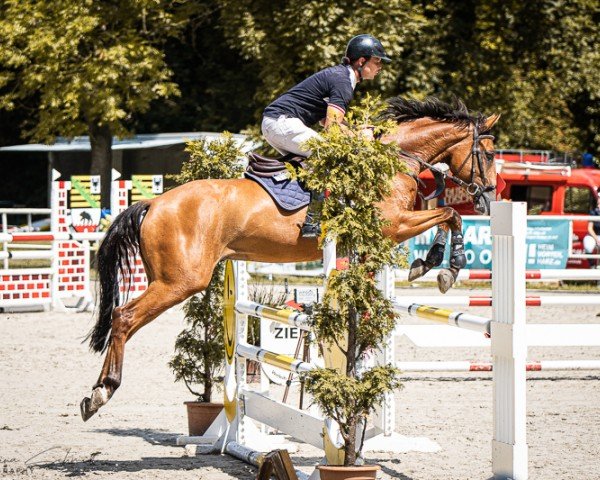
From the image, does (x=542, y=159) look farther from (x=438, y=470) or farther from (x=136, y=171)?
(x=438, y=470)

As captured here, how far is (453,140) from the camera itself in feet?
23.3

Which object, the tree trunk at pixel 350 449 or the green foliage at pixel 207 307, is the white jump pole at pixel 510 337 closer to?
the tree trunk at pixel 350 449

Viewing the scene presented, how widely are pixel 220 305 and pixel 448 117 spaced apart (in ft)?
6.59

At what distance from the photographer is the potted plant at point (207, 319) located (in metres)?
6.76

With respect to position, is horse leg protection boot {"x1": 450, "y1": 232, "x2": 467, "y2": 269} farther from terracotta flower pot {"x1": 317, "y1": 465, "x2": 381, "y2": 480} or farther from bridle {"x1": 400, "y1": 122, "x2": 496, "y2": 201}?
terracotta flower pot {"x1": 317, "y1": 465, "x2": 381, "y2": 480}

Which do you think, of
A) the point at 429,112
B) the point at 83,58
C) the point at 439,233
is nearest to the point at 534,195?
the point at 83,58

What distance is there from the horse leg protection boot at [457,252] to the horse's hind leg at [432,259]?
0.23ft

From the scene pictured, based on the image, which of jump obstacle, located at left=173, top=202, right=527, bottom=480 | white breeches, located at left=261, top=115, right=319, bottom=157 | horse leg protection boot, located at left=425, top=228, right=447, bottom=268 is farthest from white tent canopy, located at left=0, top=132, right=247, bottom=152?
jump obstacle, located at left=173, top=202, right=527, bottom=480

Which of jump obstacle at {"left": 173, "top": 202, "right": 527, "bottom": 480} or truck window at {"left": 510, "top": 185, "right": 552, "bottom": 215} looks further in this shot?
truck window at {"left": 510, "top": 185, "right": 552, "bottom": 215}

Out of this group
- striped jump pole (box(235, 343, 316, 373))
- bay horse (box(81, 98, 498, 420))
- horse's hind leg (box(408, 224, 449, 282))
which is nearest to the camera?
striped jump pole (box(235, 343, 316, 373))

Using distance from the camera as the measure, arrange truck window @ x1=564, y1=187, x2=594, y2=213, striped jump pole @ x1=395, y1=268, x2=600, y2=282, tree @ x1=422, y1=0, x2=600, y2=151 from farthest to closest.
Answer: tree @ x1=422, y1=0, x2=600, y2=151
truck window @ x1=564, y1=187, x2=594, y2=213
striped jump pole @ x1=395, y1=268, x2=600, y2=282

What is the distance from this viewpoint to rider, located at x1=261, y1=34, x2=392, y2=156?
6.19 m

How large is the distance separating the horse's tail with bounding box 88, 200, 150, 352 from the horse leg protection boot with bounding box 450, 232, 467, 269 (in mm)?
1964

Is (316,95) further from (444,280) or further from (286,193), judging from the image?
(444,280)
